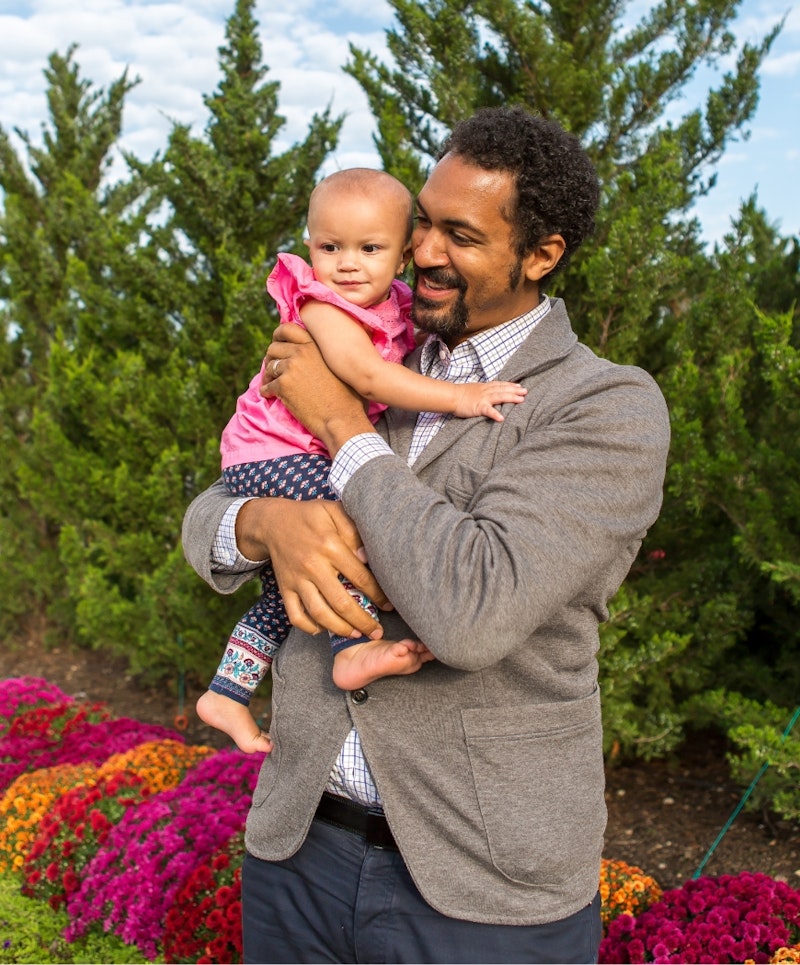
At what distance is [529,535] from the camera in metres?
1.47

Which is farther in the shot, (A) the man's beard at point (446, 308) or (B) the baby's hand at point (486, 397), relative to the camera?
(A) the man's beard at point (446, 308)

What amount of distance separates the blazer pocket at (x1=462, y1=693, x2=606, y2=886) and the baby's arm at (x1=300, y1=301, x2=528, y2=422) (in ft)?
→ 1.75

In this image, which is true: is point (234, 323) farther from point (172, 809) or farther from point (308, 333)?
point (308, 333)

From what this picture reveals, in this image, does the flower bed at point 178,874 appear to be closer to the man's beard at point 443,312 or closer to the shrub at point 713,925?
the shrub at point 713,925

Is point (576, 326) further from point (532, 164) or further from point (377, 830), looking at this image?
point (377, 830)

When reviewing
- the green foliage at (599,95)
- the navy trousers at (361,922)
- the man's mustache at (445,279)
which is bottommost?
the navy trousers at (361,922)

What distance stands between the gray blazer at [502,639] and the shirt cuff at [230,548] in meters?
0.24

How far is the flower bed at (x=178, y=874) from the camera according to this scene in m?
2.98

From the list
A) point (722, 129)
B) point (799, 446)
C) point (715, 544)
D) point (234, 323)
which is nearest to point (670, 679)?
point (715, 544)

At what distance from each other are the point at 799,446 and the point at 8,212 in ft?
22.7

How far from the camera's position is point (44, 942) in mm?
3643

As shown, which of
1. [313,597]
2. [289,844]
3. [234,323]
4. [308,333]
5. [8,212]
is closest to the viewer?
[313,597]

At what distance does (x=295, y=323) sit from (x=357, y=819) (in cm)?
104

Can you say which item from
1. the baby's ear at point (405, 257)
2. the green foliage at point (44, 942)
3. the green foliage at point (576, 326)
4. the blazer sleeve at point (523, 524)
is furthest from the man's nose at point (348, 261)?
the green foliage at point (44, 942)
